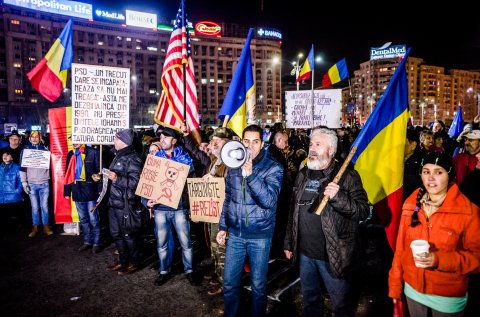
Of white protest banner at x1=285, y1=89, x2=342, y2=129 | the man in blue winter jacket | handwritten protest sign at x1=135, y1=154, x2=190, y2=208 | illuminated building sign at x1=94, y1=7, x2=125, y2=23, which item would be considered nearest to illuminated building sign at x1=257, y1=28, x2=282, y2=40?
illuminated building sign at x1=94, y1=7, x2=125, y2=23

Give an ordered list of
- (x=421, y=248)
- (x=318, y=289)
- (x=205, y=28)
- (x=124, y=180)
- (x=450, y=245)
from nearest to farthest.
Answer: (x=421, y=248), (x=450, y=245), (x=318, y=289), (x=124, y=180), (x=205, y=28)

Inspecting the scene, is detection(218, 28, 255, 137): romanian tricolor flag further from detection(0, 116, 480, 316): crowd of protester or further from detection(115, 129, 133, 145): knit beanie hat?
detection(115, 129, 133, 145): knit beanie hat

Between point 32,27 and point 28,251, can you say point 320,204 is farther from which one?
point 32,27

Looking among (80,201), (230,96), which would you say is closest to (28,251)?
(80,201)

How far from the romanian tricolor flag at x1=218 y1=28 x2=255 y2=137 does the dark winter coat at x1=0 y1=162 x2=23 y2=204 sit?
5.77 m

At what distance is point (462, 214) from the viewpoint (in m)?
2.64

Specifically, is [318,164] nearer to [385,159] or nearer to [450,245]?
[385,159]

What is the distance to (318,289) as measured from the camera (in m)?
3.58

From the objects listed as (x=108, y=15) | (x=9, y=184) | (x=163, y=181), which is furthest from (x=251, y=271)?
(x=108, y=15)

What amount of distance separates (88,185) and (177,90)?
2.74m

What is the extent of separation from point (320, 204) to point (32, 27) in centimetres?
11535

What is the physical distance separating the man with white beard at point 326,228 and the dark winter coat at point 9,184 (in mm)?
7747

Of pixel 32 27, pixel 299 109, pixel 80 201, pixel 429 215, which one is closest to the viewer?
pixel 429 215

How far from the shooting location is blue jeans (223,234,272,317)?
3.77m
